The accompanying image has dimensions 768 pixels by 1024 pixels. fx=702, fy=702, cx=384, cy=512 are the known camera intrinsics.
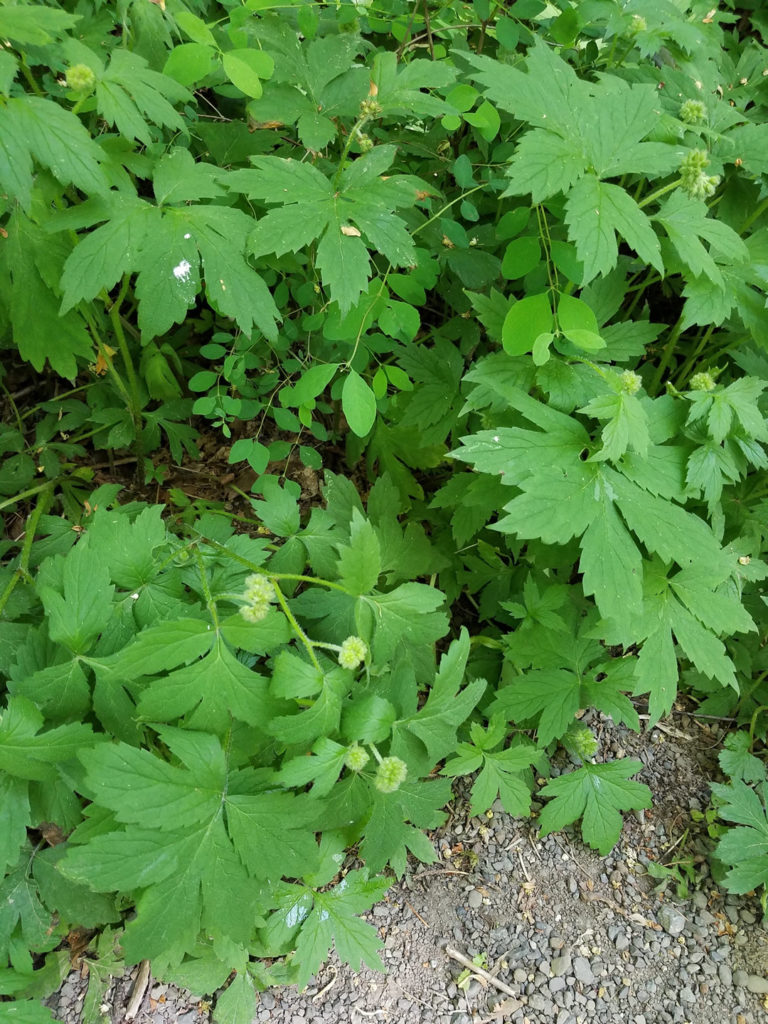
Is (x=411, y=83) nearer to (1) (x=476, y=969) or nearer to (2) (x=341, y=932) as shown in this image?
(2) (x=341, y=932)

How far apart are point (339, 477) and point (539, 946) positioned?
4.32ft

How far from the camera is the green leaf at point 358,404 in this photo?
1591 mm

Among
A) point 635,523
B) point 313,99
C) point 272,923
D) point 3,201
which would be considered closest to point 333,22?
point 313,99

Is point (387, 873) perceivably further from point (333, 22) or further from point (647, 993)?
point (333, 22)

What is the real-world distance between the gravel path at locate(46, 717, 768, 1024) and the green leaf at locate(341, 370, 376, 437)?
1.15 metres

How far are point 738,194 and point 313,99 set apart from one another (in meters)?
1.09

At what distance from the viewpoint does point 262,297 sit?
4.60 feet

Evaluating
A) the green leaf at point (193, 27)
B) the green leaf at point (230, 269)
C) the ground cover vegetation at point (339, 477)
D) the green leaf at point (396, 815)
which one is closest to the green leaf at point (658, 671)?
the ground cover vegetation at point (339, 477)

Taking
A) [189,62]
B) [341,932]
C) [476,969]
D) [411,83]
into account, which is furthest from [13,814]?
[411,83]

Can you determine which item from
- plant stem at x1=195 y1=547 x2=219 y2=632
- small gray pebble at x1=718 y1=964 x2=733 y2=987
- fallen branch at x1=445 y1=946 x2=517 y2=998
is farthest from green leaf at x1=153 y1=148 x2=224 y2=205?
small gray pebble at x1=718 y1=964 x2=733 y2=987

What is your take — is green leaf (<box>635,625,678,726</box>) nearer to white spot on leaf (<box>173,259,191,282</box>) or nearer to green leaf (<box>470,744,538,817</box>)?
green leaf (<box>470,744,538,817</box>)

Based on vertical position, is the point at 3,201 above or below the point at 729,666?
above

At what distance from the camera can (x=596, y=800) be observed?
1.87 meters

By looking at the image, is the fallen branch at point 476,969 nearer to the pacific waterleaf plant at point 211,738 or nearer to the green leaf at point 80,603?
the pacific waterleaf plant at point 211,738
